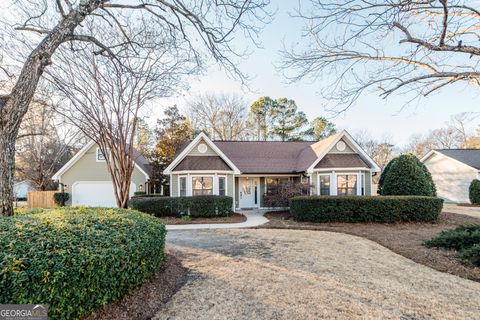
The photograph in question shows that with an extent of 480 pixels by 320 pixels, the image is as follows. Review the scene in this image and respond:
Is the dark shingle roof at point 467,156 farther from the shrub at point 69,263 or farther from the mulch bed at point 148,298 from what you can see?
the shrub at point 69,263

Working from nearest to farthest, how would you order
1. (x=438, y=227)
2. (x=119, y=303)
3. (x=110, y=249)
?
(x=110, y=249), (x=119, y=303), (x=438, y=227)

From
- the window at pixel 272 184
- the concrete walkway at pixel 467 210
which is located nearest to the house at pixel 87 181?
the window at pixel 272 184

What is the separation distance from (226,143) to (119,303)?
684 inches

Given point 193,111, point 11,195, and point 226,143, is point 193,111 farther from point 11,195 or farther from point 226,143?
point 11,195

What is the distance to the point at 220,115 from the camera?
1253 inches

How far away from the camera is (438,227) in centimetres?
1172

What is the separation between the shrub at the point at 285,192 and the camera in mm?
15906

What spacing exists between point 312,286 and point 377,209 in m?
9.38

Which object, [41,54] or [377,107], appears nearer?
[41,54]

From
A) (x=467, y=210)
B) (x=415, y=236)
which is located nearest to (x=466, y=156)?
(x=467, y=210)

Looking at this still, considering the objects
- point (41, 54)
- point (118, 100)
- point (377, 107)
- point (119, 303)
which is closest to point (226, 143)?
point (118, 100)

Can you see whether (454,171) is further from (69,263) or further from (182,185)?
(69,263)
